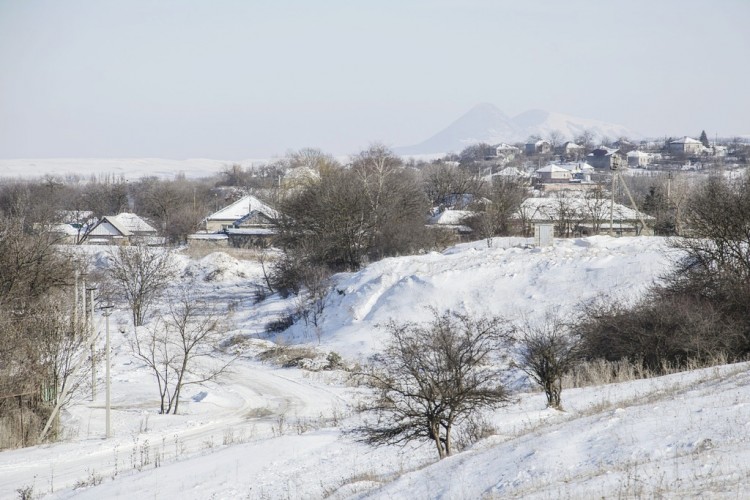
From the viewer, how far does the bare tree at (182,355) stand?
27594mm

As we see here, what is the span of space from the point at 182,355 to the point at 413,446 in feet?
58.8

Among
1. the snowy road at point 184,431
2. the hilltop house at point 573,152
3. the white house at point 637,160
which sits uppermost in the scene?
the hilltop house at point 573,152

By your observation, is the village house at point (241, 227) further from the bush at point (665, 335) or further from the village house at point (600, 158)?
the village house at point (600, 158)

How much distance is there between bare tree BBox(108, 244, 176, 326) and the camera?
44.9 m

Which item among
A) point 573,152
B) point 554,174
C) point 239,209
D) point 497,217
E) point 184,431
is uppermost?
point 573,152

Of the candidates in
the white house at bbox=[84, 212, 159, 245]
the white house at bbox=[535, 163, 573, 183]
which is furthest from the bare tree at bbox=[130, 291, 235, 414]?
the white house at bbox=[535, 163, 573, 183]

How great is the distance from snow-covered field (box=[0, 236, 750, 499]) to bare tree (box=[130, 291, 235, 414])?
0.73 m

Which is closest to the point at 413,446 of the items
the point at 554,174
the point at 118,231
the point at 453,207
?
the point at 118,231

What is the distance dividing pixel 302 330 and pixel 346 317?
7.40 feet

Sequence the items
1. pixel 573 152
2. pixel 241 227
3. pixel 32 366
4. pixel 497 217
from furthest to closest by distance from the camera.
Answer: pixel 573 152, pixel 241 227, pixel 497 217, pixel 32 366

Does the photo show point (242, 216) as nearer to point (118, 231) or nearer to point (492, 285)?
point (118, 231)

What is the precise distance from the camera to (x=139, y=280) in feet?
156

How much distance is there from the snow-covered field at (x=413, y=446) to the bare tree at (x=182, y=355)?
729mm

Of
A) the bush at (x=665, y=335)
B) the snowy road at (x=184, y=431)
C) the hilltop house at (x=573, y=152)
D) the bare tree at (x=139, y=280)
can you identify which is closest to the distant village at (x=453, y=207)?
Result: the bare tree at (x=139, y=280)
